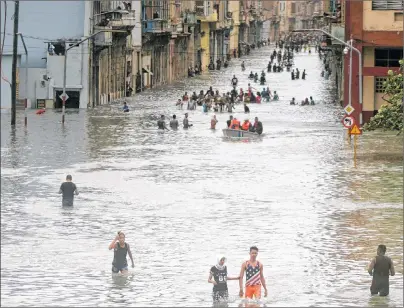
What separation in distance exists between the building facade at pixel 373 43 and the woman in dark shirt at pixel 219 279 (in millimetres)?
52353

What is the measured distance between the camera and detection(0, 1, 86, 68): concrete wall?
287ft

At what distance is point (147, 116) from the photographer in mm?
85938

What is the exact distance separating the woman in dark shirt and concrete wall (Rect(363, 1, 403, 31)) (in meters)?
54.3

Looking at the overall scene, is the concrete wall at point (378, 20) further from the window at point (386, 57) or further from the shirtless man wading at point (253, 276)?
Result: the shirtless man wading at point (253, 276)

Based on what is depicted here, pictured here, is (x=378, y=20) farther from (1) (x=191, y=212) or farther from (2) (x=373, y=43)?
(1) (x=191, y=212)

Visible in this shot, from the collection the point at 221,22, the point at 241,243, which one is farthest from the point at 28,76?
the point at 221,22

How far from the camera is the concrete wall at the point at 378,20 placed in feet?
259

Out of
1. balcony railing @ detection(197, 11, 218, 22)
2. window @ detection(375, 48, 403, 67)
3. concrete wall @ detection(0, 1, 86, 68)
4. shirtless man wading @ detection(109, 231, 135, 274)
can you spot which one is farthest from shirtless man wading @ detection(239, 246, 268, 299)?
balcony railing @ detection(197, 11, 218, 22)

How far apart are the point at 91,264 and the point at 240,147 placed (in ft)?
115

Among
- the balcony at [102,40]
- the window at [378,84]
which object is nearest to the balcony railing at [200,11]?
the balcony at [102,40]

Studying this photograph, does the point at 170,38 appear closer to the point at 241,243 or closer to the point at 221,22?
the point at 221,22

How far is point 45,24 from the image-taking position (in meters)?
87.6

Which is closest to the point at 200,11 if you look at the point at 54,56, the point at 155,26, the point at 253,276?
the point at 155,26

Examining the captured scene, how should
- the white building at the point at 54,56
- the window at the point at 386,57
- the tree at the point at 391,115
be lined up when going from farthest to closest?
the white building at the point at 54,56 < the window at the point at 386,57 < the tree at the point at 391,115
